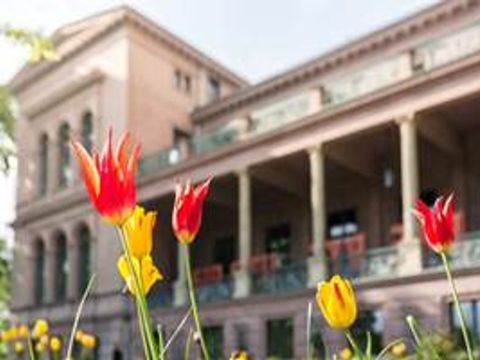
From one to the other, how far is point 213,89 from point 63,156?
7029mm

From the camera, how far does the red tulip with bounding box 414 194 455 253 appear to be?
110 inches

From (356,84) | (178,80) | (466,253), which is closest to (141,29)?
(178,80)

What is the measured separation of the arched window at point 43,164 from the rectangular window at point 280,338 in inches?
633

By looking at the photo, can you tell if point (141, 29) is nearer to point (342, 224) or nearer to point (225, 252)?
point (225, 252)

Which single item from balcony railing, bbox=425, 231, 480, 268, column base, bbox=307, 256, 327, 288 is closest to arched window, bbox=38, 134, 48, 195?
column base, bbox=307, 256, 327, 288

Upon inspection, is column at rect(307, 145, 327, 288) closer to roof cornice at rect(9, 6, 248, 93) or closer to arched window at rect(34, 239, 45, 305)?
roof cornice at rect(9, 6, 248, 93)

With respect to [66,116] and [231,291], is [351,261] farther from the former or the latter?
[66,116]

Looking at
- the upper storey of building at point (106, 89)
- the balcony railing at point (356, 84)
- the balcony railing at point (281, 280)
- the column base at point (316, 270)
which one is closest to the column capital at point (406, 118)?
the balcony railing at point (356, 84)

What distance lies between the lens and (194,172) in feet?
99.0

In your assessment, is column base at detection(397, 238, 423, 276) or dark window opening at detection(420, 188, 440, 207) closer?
column base at detection(397, 238, 423, 276)

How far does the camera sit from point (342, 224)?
97.4 feet

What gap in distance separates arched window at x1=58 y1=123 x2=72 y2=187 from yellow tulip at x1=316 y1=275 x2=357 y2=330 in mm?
36385

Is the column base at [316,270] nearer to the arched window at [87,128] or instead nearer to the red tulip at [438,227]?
the arched window at [87,128]

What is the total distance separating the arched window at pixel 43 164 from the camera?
1564 inches
